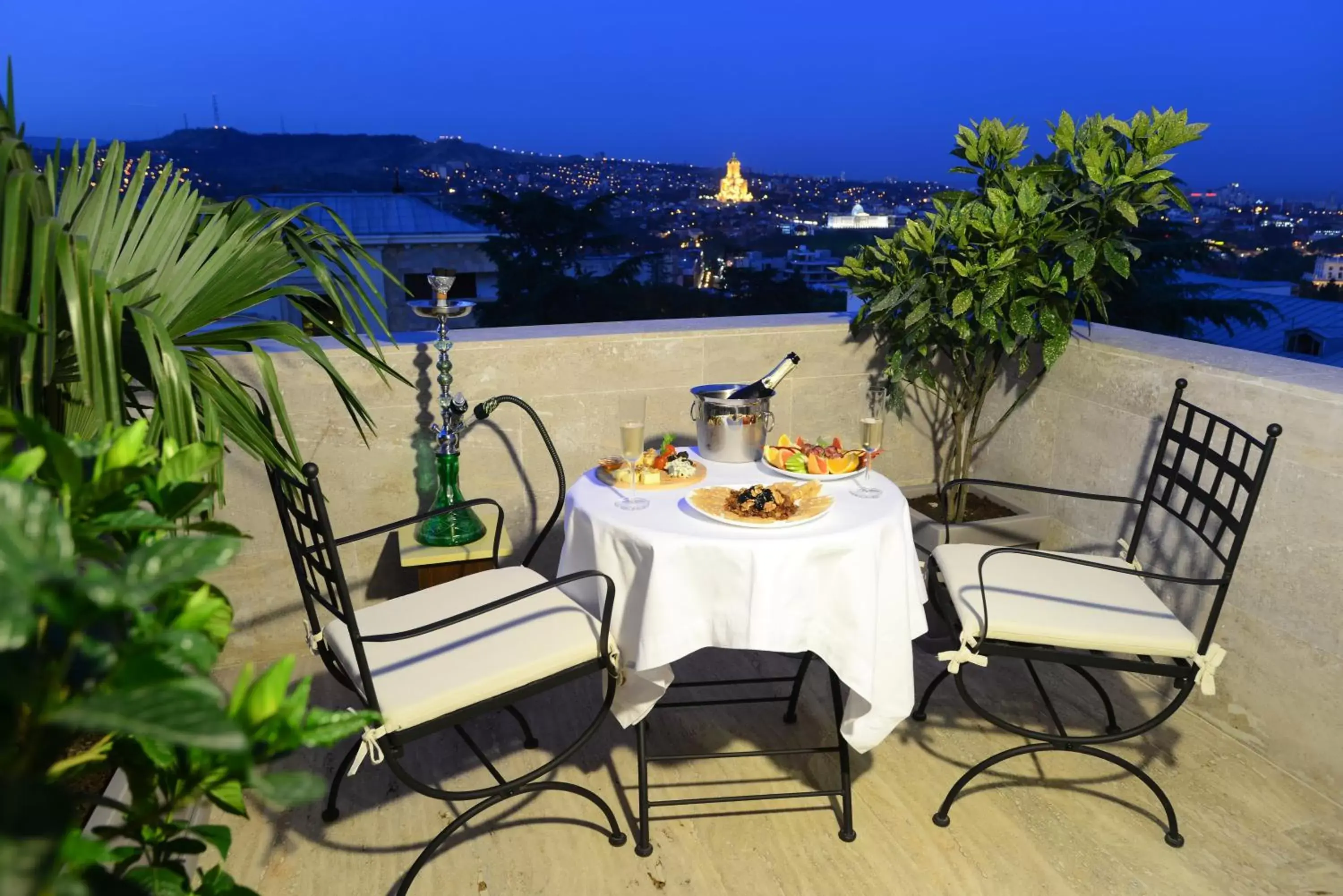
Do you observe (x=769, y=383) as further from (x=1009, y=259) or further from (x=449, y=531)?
(x=449, y=531)

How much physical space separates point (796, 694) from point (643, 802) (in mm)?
677

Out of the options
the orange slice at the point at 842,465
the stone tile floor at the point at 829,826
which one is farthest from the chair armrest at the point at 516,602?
the orange slice at the point at 842,465

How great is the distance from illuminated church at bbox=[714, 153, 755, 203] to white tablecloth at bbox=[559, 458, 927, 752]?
13078mm

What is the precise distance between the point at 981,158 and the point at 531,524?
6.55 ft

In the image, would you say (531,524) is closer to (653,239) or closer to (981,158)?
(981,158)

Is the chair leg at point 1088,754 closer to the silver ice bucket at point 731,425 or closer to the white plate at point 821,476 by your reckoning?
the white plate at point 821,476

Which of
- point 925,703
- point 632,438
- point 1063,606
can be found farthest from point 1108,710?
point 632,438

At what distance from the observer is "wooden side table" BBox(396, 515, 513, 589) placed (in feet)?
9.20

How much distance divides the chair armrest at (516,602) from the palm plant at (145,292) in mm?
412

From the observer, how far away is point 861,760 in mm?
2504

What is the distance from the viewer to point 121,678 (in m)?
0.68

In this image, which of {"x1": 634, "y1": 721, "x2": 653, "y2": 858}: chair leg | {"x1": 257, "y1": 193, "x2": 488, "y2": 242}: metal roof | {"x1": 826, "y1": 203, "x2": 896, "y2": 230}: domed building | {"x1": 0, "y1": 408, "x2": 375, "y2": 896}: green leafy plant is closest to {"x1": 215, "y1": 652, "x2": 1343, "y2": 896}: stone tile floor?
{"x1": 634, "y1": 721, "x2": 653, "y2": 858}: chair leg

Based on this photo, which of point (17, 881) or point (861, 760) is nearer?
point (17, 881)

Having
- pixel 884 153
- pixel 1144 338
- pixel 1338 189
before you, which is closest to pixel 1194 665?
pixel 1144 338
